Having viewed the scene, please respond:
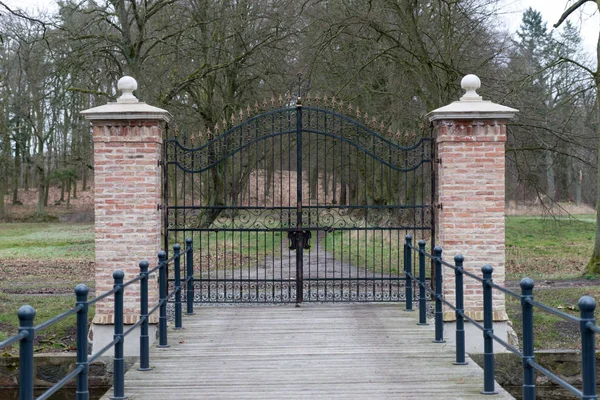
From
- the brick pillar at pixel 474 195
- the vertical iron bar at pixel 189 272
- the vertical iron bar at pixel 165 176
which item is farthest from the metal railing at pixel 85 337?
the brick pillar at pixel 474 195

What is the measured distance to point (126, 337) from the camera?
8.84 metres

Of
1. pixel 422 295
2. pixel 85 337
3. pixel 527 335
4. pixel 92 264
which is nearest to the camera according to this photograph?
pixel 85 337

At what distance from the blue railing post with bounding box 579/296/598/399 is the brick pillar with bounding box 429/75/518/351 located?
499 centimetres

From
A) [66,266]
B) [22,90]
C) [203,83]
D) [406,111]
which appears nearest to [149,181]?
[66,266]

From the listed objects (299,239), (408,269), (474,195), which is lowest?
(408,269)

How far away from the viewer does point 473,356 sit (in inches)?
333

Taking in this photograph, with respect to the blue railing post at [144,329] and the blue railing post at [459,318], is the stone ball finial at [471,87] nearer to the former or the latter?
the blue railing post at [459,318]

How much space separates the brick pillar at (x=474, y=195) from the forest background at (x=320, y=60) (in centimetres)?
525

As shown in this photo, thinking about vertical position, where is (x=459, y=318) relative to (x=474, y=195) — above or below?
below

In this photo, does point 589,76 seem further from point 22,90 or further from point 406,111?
point 22,90

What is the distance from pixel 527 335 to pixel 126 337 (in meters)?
5.28

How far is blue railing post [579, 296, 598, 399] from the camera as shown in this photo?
371 cm

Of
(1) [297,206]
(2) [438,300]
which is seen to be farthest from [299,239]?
(2) [438,300]

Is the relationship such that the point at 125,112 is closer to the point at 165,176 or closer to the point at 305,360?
the point at 165,176
